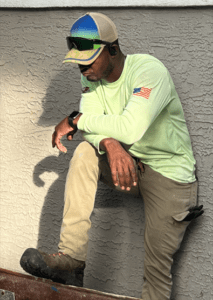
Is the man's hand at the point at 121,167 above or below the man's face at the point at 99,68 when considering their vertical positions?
below

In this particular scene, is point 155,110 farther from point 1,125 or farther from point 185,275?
point 1,125

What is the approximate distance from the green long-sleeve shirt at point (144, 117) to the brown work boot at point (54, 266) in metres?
0.60

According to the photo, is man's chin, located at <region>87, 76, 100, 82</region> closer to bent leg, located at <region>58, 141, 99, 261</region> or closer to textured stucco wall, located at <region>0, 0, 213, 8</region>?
bent leg, located at <region>58, 141, 99, 261</region>

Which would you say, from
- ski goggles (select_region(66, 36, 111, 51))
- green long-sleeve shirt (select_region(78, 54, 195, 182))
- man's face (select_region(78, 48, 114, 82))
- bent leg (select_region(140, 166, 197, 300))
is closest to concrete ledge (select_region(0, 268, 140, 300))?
bent leg (select_region(140, 166, 197, 300))

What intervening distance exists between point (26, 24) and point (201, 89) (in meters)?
1.41

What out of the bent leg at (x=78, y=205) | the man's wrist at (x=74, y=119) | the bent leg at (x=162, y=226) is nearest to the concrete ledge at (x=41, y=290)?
the bent leg at (x=78, y=205)

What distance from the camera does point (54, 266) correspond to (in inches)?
85.0

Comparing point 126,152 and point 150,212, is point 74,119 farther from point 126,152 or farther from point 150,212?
point 150,212

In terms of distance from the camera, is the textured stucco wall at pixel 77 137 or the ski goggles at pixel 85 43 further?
the textured stucco wall at pixel 77 137

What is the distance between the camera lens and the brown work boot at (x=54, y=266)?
2.10 metres

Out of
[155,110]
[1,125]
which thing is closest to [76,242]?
[155,110]

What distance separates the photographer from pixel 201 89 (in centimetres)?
262

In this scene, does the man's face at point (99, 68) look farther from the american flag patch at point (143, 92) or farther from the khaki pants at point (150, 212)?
the khaki pants at point (150, 212)

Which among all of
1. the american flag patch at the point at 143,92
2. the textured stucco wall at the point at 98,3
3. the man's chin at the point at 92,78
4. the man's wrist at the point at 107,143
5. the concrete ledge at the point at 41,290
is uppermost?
the textured stucco wall at the point at 98,3
